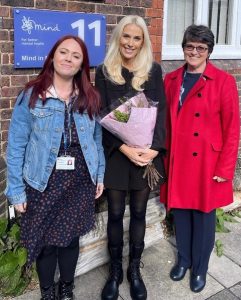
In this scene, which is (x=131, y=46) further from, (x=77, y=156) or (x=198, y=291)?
(x=198, y=291)

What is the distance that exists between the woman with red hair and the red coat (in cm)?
63

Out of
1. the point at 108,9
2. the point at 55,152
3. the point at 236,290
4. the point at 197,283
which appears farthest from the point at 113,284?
the point at 108,9

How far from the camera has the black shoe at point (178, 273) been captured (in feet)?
10.3

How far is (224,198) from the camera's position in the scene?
9.45 feet

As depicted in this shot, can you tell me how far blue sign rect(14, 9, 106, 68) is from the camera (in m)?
3.10

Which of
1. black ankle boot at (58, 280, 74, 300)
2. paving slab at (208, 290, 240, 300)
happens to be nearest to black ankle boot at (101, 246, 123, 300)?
black ankle boot at (58, 280, 74, 300)

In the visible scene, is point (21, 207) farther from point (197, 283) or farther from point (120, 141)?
point (197, 283)

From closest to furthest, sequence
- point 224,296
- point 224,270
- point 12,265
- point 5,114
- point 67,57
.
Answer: point 67,57 → point 12,265 → point 224,296 → point 5,114 → point 224,270

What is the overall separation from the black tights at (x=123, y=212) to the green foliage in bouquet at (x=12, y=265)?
68 centimetres

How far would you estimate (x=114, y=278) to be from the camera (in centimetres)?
289

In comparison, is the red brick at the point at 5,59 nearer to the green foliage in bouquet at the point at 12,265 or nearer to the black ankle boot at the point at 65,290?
the green foliage in bouquet at the point at 12,265

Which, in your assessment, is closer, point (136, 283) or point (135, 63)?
point (135, 63)

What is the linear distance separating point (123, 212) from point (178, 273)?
2.62 feet

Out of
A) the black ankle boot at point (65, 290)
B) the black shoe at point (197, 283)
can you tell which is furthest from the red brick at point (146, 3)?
the black ankle boot at point (65, 290)
